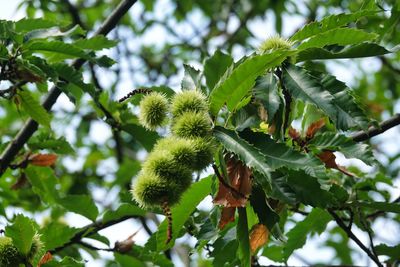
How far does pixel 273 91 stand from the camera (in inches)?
75.7

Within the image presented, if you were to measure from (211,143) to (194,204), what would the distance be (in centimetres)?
34

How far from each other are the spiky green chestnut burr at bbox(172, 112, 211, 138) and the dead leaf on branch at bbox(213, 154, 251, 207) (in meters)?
0.13

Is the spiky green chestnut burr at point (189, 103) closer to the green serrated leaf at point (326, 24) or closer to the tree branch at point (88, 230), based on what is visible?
the green serrated leaf at point (326, 24)

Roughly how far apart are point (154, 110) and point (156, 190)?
1.23 ft

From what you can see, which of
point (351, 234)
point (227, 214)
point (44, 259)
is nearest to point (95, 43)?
point (44, 259)

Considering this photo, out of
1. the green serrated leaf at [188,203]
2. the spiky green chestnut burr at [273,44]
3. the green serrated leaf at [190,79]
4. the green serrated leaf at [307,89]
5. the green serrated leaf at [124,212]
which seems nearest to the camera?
the green serrated leaf at [307,89]

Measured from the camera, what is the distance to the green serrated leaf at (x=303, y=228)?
272 centimetres

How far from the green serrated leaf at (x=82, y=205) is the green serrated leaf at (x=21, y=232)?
93cm

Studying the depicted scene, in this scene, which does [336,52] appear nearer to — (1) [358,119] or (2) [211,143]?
(1) [358,119]

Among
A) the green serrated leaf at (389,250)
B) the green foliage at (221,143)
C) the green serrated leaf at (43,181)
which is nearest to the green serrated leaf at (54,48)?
the green foliage at (221,143)

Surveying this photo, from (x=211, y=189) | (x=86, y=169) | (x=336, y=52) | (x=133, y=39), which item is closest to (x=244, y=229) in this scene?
(x=211, y=189)

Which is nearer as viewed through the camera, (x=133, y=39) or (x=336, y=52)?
(x=336, y=52)

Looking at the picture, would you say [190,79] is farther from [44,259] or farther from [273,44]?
→ [44,259]

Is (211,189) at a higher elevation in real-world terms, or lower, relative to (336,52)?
lower
